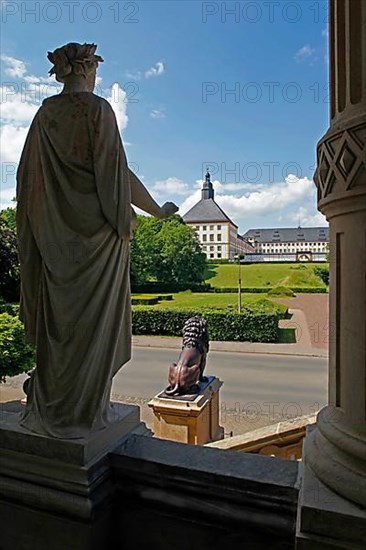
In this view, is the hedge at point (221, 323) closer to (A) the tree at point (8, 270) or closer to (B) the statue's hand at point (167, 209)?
(A) the tree at point (8, 270)

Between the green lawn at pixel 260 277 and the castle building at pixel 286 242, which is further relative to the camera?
the castle building at pixel 286 242

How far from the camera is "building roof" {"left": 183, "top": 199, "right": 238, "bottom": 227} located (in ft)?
235

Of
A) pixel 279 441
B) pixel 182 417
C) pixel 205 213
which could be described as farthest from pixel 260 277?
pixel 279 441

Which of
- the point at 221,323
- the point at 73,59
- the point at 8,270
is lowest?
the point at 221,323

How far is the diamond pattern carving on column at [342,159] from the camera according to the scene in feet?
5.15

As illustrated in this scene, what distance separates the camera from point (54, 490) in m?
2.12

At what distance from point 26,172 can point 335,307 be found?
1660 mm

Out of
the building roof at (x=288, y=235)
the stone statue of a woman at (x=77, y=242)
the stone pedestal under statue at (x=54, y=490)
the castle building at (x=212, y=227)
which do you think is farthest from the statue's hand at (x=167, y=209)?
the building roof at (x=288, y=235)

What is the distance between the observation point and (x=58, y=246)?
2.14 meters

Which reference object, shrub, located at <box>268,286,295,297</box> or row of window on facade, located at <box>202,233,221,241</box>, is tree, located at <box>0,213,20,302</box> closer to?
shrub, located at <box>268,286,295,297</box>

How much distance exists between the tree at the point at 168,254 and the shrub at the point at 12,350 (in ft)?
72.7

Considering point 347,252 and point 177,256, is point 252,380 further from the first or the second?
point 177,256

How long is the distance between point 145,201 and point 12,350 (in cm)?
870

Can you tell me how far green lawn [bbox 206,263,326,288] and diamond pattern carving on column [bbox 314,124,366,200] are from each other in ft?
155
